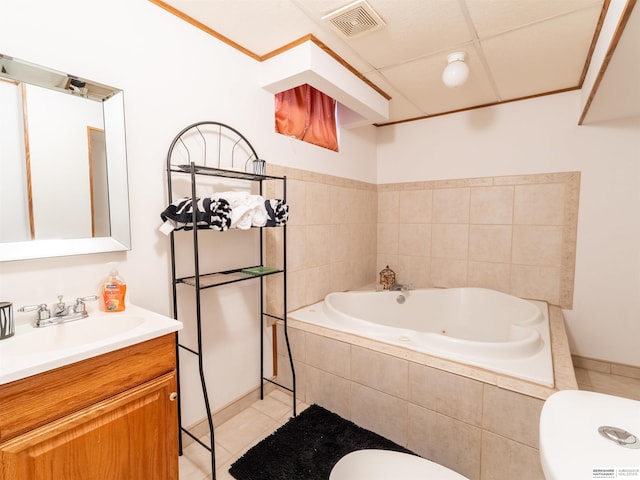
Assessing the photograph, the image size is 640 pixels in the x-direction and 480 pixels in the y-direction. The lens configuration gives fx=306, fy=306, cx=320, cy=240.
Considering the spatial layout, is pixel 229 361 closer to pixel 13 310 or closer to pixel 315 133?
pixel 13 310

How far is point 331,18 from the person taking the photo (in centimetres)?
154

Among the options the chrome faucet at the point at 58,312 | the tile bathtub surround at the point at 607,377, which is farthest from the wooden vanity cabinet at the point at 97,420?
the tile bathtub surround at the point at 607,377

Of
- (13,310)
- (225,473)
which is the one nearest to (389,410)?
(225,473)

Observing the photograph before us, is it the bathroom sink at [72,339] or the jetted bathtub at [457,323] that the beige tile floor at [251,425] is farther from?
the bathroom sink at [72,339]

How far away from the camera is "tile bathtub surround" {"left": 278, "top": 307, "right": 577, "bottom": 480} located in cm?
130

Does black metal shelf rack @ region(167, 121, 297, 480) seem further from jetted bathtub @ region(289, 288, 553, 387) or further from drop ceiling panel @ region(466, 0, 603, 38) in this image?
drop ceiling panel @ region(466, 0, 603, 38)

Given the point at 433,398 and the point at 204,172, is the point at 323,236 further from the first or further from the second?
the point at 433,398

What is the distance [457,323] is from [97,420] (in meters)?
2.48

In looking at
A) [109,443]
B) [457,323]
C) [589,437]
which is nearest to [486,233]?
[457,323]

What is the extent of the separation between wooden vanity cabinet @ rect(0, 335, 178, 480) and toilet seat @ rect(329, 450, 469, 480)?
0.69 meters

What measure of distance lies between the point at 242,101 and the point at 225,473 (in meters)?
2.02

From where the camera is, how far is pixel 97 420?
0.97 meters

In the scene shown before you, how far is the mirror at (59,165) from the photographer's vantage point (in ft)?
3.59

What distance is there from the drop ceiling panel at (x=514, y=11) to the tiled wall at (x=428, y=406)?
1773 millimetres
